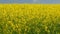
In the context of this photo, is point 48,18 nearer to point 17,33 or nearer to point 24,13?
point 24,13

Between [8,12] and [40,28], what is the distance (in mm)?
2259

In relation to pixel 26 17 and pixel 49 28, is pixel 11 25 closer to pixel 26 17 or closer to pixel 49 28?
pixel 26 17

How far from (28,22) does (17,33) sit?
2.91 feet

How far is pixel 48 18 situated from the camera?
10.6m

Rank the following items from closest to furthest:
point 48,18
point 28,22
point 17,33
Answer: point 17,33 < point 28,22 < point 48,18

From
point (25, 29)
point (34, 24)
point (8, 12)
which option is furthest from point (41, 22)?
point (8, 12)

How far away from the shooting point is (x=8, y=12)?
11.1 meters

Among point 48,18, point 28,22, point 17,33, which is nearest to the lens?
point 17,33

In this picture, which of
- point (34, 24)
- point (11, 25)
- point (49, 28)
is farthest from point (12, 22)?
point (49, 28)

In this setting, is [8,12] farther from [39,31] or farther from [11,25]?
[39,31]

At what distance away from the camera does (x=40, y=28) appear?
9.66 metres

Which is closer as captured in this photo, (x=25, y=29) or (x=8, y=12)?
(x=25, y=29)

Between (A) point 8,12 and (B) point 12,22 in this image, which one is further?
(A) point 8,12

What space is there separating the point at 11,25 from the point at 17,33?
0.52m
